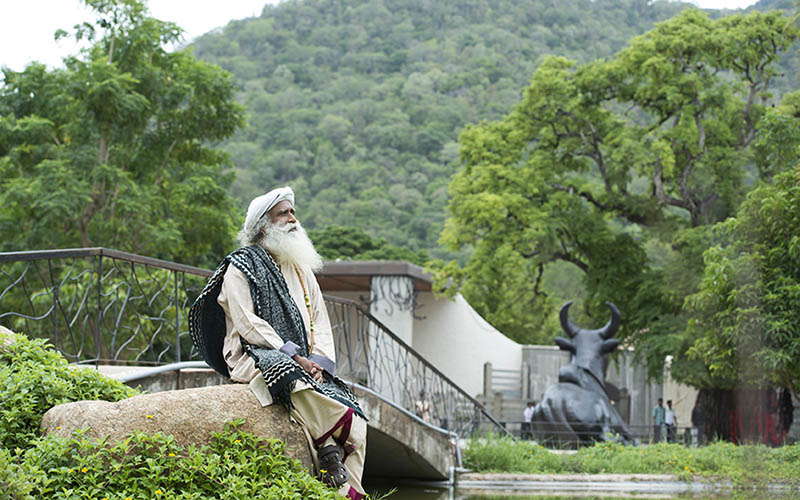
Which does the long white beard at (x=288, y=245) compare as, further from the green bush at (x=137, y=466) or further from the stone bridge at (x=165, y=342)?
the stone bridge at (x=165, y=342)

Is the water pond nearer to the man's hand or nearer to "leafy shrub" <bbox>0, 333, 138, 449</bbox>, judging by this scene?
"leafy shrub" <bbox>0, 333, 138, 449</bbox>

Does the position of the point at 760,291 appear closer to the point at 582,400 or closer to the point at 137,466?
the point at 582,400

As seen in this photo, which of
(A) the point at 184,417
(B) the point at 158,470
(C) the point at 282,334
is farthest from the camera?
(C) the point at 282,334

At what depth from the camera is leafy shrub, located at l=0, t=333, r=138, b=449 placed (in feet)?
14.6

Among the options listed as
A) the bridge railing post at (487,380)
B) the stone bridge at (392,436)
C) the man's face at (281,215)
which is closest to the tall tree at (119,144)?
the stone bridge at (392,436)

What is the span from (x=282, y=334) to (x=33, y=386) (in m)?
1.32

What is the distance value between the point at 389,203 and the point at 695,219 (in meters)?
32.5

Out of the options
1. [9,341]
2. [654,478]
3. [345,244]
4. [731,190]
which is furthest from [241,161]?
[9,341]

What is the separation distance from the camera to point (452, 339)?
23969mm

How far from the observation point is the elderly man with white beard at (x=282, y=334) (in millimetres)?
4547

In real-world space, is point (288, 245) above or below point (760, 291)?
below

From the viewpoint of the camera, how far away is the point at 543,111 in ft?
71.8

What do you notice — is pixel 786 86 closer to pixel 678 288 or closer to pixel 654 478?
pixel 678 288

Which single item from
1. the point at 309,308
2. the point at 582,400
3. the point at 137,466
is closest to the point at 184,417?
the point at 137,466
